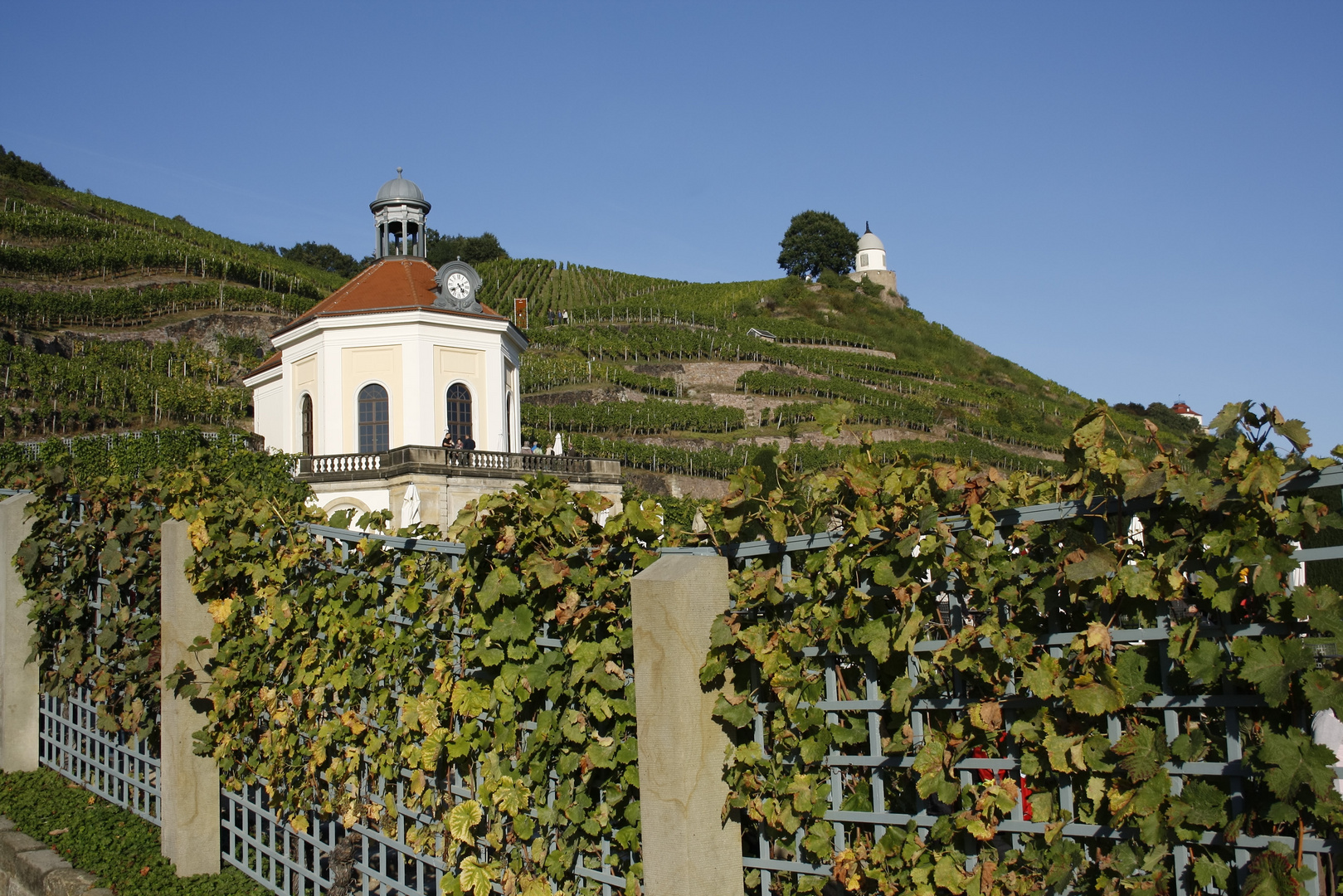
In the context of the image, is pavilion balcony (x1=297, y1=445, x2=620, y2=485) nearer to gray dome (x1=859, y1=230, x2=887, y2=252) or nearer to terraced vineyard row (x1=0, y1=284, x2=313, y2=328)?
terraced vineyard row (x1=0, y1=284, x2=313, y2=328)

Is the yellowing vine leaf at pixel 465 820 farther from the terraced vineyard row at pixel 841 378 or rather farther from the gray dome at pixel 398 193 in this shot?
the terraced vineyard row at pixel 841 378

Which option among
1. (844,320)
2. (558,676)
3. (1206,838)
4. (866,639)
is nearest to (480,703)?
(558,676)

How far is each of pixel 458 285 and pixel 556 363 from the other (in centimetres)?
2407

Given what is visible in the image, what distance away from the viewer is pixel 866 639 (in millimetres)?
2896

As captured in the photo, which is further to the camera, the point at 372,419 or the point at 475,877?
the point at 372,419

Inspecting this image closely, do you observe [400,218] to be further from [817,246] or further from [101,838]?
[817,246]

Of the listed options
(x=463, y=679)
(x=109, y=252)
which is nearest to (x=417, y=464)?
(x=463, y=679)

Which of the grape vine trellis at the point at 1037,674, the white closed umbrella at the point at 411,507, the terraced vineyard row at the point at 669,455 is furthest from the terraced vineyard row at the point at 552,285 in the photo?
the grape vine trellis at the point at 1037,674

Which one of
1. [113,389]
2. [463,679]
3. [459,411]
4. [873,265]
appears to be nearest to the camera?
[463,679]

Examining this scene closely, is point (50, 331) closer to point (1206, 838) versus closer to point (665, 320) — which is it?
point (665, 320)

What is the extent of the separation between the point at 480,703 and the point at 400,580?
79cm

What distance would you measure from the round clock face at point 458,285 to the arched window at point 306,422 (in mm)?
5216

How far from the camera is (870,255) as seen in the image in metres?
103

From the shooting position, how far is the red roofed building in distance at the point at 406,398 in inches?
1094
